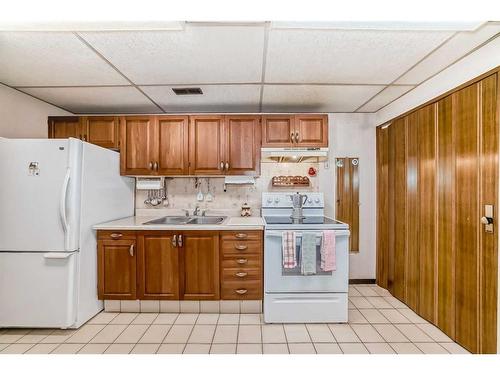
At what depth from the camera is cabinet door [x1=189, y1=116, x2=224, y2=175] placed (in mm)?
3109

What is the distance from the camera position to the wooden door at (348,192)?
11.4ft

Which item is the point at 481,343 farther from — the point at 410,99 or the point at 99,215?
the point at 99,215

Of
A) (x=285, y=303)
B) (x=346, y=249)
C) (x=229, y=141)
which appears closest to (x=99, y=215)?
(x=229, y=141)

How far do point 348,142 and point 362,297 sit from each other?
182 centimetres

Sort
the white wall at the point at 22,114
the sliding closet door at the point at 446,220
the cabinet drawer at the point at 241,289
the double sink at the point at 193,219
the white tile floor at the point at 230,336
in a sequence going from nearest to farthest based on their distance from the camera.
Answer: the white tile floor at the point at 230,336 → the sliding closet door at the point at 446,220 → the white wall at the point at 22,114 → the cabinet drawer at the point at 241,289 → the double sink at the point at 193,219

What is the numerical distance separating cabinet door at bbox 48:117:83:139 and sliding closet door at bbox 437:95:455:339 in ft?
11.8

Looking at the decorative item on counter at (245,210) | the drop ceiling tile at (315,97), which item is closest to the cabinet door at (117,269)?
the decorative item on counter at (245,210)

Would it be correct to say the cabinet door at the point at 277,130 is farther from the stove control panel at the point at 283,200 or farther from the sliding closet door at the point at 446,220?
the sliding closet door at the point at 446,220

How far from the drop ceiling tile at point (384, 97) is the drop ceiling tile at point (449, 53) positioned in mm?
170

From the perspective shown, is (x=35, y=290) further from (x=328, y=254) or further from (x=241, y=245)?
(x=328, y=254)

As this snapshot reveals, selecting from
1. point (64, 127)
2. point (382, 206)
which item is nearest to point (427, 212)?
point (382, 206)

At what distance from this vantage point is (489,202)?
1.86 meters

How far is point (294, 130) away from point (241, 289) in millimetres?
1751

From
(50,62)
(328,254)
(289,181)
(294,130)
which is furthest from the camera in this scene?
(289,181)
